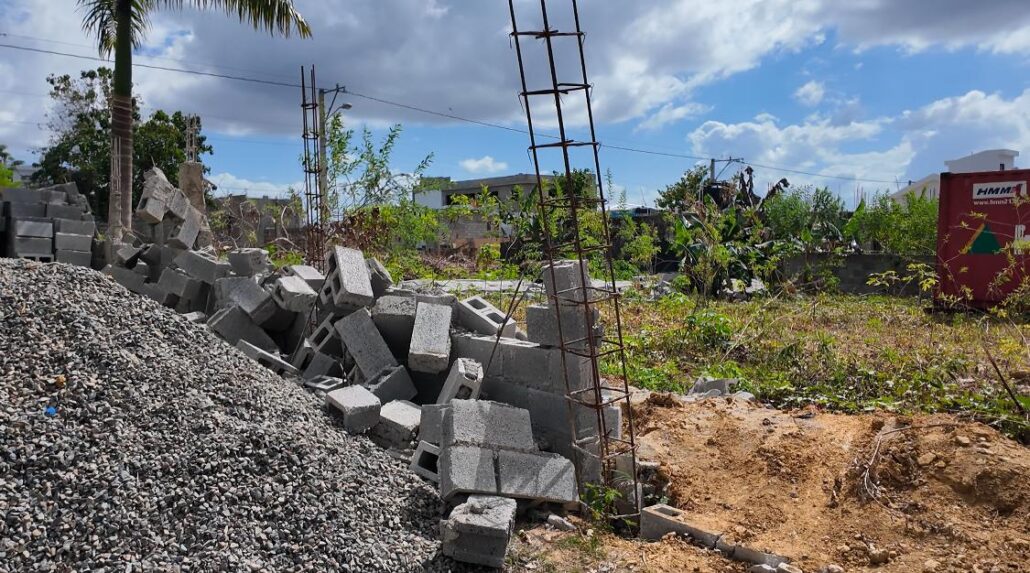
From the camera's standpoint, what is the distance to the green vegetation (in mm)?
6578

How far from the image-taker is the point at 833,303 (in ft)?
45.1

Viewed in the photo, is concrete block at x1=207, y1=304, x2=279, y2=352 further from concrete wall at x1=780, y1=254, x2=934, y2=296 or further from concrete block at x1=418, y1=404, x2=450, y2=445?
concrete wall at x1=780, y1=254, x2=934, y2=296

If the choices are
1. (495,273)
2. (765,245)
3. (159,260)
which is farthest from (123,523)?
(765,245)

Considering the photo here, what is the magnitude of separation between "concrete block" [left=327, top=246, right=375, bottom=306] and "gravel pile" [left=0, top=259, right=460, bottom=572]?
116 cm

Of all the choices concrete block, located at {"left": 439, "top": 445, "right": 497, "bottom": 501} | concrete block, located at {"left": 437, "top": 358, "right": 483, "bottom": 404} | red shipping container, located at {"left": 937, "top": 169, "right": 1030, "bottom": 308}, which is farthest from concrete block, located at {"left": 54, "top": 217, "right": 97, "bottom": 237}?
red shipping container, located at {"left": 937, "top": 169, "right": 1030, "bottom": 308}

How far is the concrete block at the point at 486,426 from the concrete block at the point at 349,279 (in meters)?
1.89

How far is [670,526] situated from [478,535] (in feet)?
4.13

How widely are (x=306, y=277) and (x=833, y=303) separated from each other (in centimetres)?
1005

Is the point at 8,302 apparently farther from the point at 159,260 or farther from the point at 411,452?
the point at 159,260

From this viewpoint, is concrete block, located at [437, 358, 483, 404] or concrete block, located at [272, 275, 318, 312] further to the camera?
concrete block, located at [272, 275, 318, 312]

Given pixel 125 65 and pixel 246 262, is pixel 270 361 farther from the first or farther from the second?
pixel 125 65

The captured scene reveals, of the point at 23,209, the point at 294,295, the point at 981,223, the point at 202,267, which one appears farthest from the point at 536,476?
the point at 23,209

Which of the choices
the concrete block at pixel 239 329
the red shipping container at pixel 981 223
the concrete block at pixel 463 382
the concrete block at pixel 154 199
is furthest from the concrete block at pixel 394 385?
the red shipping container at pixel 981 223

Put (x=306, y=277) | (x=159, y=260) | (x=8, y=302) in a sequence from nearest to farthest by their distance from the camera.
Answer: (x=8, y=302), (x=306, y=277), (x=159, y=260)
